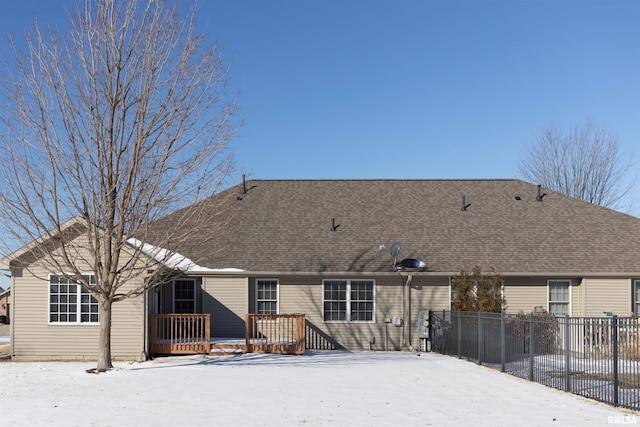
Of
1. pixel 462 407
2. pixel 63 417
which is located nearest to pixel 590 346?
pixel 462 407

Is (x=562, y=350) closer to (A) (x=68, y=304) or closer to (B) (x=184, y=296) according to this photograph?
(B) (x=184, y=296)

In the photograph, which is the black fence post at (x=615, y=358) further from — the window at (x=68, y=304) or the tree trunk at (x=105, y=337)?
the window at (x=68, y=304)

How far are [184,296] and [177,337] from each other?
116 inches

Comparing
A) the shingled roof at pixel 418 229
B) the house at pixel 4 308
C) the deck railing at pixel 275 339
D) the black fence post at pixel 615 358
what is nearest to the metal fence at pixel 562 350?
the black fence post at pixel 615 358

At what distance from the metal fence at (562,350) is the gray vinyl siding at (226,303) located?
6.70 metres

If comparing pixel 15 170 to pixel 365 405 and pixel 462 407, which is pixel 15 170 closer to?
Answer: pixel 365 405

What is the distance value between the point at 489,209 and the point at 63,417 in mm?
18395

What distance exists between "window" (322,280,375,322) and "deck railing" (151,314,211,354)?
457 cm

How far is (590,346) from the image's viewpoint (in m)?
12.5

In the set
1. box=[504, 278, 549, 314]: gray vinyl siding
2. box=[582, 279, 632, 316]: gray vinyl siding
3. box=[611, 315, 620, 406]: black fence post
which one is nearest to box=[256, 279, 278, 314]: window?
box=[504, 278, 549, 314]: gray vinyl siding

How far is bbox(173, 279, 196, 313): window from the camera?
2180cm

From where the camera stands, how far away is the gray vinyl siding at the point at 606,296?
845 inches

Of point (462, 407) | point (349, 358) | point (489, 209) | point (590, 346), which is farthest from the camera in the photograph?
point (489, 209)

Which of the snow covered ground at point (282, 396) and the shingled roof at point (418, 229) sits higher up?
the shingled roof at point (418, 229)
